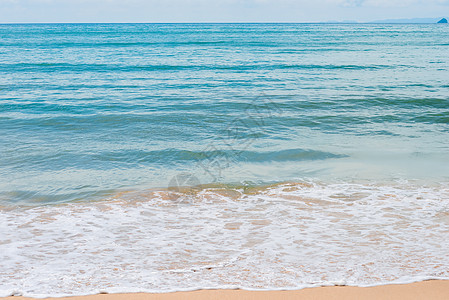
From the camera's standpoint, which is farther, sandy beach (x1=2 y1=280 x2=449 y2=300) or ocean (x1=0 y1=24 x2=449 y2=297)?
ocean (x1=0 y1=24 x2=449 y2=297)

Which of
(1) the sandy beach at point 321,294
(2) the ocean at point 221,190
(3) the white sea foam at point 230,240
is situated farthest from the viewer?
(2) the ocean at point 221,190

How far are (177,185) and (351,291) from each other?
12.0 ft

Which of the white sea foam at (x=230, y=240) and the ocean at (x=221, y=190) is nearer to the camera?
the white sea foam at (x=230, y=240)

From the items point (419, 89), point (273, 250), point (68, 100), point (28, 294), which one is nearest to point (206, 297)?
point (273, 250)

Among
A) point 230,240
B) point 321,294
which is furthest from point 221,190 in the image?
point 321,294

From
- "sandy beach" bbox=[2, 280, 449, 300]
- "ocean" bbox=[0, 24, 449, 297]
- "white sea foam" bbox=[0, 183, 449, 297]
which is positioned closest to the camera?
"sandy beach" bbox=[2, 280, 449, 300]

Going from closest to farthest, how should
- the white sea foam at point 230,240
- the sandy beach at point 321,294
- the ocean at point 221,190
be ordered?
the sandy beach at point 321,294 < the white sea foam at point 230,240 < the ocean at point 221,190

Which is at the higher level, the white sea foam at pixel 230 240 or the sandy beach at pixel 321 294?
the white sea foam at pixel 230 240

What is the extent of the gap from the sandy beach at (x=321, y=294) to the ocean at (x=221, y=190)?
10 centimetres

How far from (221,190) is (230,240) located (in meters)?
1.86

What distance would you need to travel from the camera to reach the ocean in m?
3.83

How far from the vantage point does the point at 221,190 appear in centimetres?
634

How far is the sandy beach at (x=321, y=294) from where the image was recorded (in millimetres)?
3342

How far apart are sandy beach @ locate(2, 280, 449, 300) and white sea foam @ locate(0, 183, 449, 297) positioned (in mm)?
91
